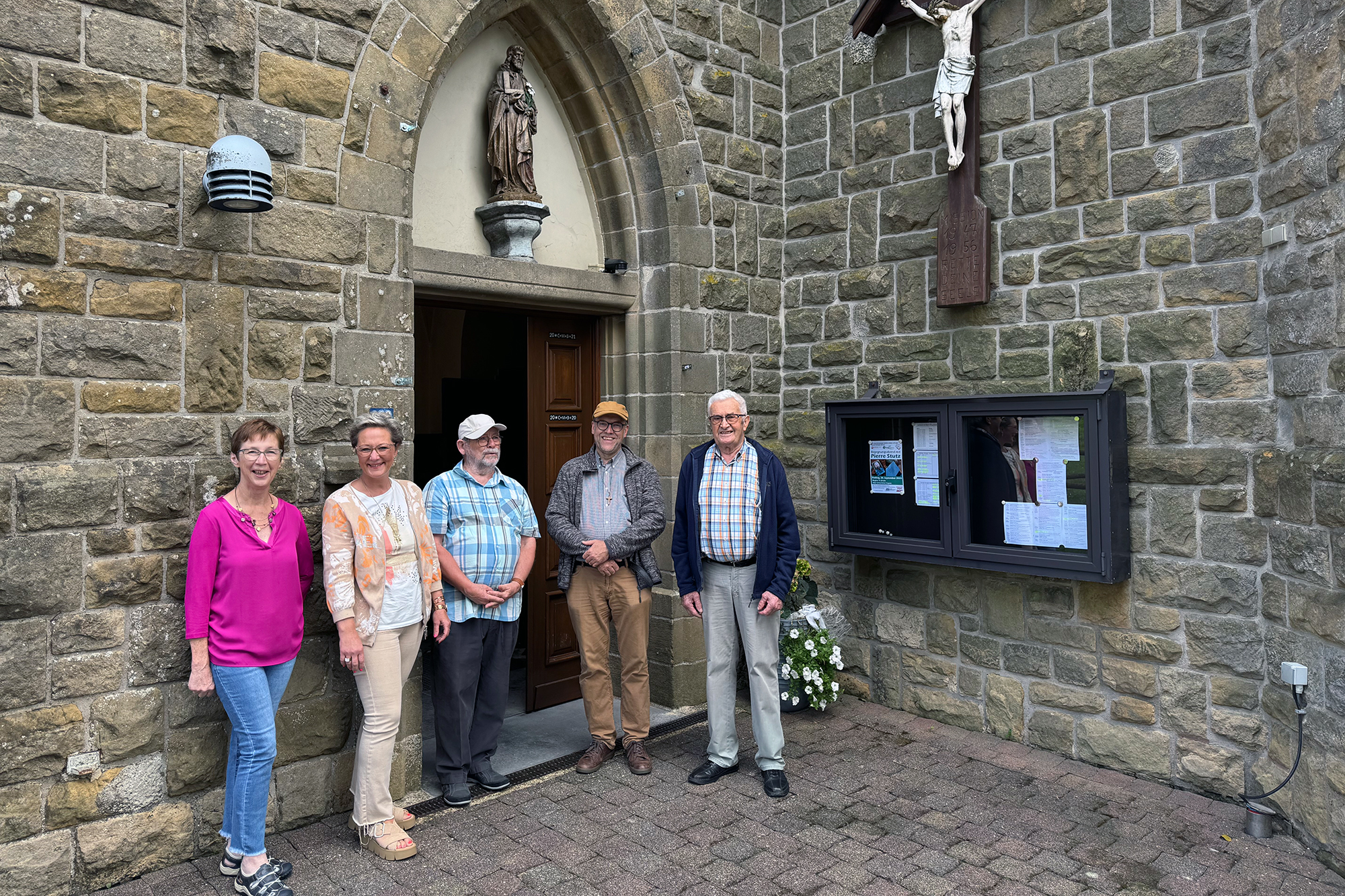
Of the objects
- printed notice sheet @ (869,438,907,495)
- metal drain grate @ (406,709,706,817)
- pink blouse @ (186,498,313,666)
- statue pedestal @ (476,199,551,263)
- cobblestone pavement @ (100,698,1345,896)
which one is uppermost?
statue pedestal @ (476,199,551,263)

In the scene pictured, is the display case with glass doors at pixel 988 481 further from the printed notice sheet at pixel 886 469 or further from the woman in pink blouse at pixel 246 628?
the woman in pink blouse at pixel 246 628

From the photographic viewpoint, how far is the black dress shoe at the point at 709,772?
173 inches

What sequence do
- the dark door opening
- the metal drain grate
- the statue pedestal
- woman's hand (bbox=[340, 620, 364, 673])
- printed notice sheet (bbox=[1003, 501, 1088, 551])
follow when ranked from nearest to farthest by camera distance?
woman's hand (bbox=[340, 620, 364, 673]), the metal drain grate, printed notice sheet (bbox=[1003, 501, 1088, 551]), the statue pedestal, the dark door opening

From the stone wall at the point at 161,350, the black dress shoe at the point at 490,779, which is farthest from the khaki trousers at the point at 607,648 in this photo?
the stone wall at the point at 161,350

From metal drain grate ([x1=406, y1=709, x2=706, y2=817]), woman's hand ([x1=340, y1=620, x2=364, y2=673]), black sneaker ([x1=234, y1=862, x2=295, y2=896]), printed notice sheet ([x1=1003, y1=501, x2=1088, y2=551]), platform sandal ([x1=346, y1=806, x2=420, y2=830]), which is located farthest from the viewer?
printed notice sheet ([x1=1003, y1=501, x2=1088, y2=551])

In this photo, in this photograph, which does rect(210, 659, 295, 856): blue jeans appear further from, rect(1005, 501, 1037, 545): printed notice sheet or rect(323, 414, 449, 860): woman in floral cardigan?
rect(1005, 501, 1037, 545): printed notice sheet

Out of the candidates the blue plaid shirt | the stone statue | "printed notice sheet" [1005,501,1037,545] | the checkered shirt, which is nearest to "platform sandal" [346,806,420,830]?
the blue plaid shirt

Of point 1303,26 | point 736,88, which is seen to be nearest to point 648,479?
point 736,88

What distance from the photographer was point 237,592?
3.38 meters

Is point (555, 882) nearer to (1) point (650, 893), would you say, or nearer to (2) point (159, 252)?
(1) point (650, 893)

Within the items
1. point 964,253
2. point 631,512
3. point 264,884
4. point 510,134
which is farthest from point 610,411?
point 264,884

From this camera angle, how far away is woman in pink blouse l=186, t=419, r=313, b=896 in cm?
334

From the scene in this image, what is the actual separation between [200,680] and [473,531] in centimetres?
129

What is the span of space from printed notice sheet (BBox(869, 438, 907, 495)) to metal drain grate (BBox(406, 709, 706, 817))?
170 centimetres
